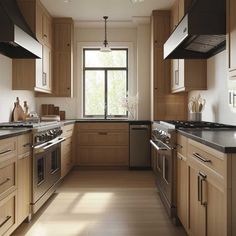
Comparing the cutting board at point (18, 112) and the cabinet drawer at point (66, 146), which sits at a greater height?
the cutting board at point (18, 112)

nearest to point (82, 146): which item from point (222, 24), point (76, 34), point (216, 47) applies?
point (76, 34)

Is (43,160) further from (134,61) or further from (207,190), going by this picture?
(134,61)

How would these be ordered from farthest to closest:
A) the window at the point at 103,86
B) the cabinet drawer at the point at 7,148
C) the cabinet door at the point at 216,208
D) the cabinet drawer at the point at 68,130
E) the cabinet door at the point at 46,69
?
the window at the point at 103,86 → the cabinet door at the point at 46,69 → the cabinet drawer at the point at 68,130 → the cabinet drawer at the point at 7,148 → the cabinet door at the point at 216,208

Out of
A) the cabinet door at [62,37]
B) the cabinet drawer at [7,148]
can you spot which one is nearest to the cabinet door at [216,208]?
the cabinet drawer at [7,148]

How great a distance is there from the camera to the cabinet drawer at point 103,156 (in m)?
5.58

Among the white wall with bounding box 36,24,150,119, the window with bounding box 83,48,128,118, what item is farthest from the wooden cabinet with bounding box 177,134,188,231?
the window with bounding box 83,48,128,118

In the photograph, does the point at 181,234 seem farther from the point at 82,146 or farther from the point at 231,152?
the point at 82,146

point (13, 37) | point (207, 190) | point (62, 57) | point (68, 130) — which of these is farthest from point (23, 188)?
point (62, 57)

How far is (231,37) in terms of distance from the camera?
2.48 m

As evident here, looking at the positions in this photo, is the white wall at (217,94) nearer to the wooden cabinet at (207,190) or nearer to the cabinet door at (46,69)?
the wooden cabinet at (207,190)

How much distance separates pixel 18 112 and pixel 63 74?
1.45m

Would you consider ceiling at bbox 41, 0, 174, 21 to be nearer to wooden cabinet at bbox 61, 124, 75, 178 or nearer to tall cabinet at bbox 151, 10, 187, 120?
tall cabinet at bbox 151, 10, 187, 120

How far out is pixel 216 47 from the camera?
3564mm

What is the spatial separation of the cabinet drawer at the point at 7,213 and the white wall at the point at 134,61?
3430 millimetres
